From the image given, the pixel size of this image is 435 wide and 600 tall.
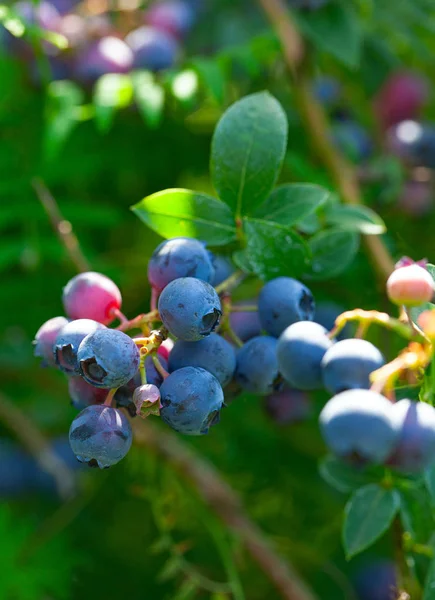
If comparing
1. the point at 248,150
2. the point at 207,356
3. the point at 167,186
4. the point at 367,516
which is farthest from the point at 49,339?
the point at 167,186

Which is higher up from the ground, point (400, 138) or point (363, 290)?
point (400, 138)

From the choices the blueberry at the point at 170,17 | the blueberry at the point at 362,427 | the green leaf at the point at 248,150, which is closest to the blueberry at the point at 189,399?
the blueberry at the point at 362,427

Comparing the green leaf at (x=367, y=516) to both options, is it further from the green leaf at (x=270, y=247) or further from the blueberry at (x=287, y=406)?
the blueberry at (x=287, y=406)

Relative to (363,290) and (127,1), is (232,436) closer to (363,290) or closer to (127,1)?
(363,290)

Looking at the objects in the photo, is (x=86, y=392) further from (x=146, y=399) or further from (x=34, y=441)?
(x=34, y=441)

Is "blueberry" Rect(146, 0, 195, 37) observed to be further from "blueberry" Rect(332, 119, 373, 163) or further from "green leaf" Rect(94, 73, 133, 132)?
"blueberry" Rect(332, 119, 373, 163)

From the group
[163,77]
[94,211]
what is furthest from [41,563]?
[163,77]
